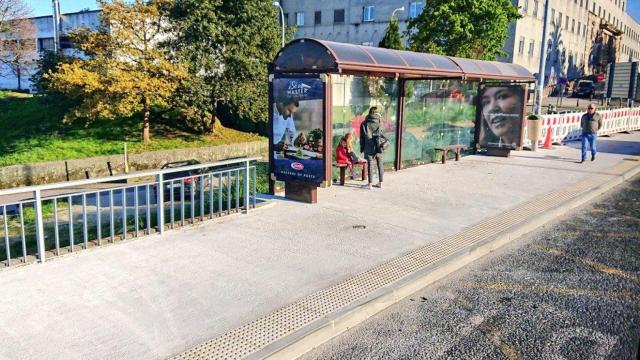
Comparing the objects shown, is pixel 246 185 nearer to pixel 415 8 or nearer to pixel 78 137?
pixel 78 137

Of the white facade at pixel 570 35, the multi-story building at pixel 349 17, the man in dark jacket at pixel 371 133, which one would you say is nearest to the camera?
the man in dark jacket at pixel 371 133

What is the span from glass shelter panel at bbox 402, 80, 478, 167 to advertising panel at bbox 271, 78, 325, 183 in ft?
15.1

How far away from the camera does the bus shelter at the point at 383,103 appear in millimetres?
8766

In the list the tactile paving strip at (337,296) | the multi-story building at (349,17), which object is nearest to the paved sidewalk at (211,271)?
the tactile paving strip at (337,296)

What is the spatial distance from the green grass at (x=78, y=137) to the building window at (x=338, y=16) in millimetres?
28518

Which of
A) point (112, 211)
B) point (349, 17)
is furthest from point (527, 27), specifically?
point (112, 211)

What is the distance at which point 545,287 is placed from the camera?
579 cm

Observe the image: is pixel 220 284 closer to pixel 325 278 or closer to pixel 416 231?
pixel 325 278

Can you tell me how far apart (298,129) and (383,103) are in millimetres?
3691

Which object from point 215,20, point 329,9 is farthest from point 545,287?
point 329,9

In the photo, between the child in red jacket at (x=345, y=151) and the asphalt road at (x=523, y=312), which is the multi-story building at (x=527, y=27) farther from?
the asphalt road at (x=523, y=312)

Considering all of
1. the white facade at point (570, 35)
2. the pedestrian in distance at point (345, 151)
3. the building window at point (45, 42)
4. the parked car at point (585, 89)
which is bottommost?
the pedestrian in distance at point (345, 151)

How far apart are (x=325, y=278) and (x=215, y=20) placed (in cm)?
1963

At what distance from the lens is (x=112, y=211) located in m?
7.11
